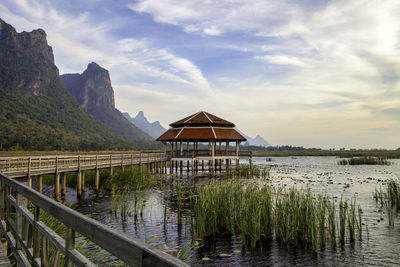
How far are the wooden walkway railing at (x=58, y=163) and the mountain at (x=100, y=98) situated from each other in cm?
13265

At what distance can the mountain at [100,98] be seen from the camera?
6373 inches

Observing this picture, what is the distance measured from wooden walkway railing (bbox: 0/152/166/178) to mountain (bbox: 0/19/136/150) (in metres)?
40.8

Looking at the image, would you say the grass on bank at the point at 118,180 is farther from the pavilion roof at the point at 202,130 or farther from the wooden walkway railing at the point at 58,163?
the pavilion roof at the point at 202,130

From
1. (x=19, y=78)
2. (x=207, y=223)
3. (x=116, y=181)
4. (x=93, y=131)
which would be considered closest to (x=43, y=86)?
(x=19, y=78)

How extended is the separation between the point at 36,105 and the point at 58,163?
93.2m

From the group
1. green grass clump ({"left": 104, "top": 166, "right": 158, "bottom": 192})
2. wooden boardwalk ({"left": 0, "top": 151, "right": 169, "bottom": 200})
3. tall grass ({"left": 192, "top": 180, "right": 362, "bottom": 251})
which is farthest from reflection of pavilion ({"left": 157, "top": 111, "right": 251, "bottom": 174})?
tall grass ({"left": 192, "top": 180, "right": 362, "bottom": 251})

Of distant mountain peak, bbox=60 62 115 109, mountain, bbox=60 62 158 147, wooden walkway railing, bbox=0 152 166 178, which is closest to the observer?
wooden walkway railing, bbox=0 152 166 178

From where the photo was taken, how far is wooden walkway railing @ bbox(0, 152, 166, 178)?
40.9 feet

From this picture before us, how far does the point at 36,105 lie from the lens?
311ft

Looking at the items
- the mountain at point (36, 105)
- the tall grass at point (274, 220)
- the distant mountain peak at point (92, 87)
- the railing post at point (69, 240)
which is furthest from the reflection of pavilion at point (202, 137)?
the distant mountain peak at point (92, 87)

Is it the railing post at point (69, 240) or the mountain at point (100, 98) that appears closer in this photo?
the railing post at point (69, 240)

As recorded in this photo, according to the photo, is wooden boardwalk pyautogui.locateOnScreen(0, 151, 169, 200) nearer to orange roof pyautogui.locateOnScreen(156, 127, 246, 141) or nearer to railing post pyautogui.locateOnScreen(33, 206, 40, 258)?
orange roof pyautogui.locateOnScreen(156, 127, 246, 141)

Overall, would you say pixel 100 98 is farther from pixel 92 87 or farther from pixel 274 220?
pixel 274 220

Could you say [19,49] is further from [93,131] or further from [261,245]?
[261,245]
